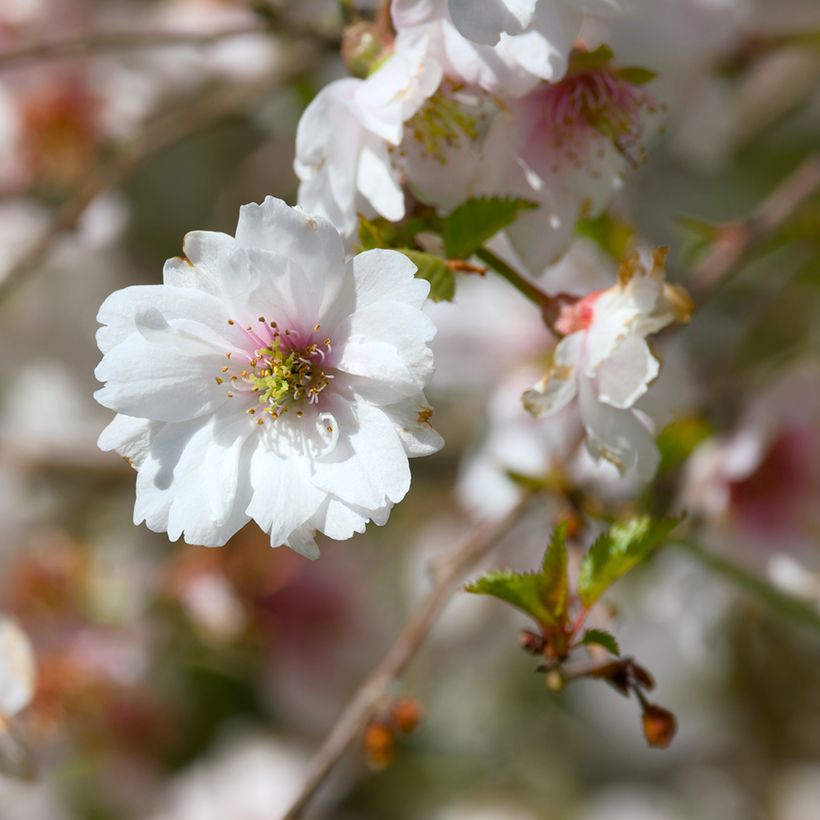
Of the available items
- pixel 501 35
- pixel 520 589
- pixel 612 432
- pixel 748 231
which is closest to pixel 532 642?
pixel 520 589

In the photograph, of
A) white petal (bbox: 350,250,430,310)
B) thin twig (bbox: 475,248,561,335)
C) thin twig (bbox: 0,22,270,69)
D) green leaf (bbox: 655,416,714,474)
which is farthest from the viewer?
thin twig (bbox: 0,22,270,69)

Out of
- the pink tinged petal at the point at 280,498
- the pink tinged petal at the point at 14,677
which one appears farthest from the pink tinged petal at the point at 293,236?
the pink tinged petal at the point at 14,677

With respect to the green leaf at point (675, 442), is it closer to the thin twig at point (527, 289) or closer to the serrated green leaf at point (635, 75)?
the thin twig at point (527, 289)

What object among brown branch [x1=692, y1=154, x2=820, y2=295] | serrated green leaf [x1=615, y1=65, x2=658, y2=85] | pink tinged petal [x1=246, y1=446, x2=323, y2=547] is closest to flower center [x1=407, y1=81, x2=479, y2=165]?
serrated green leaf [x1=615, y1=65, x2=658, y2=85]

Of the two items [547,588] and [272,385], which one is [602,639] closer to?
[547,588]

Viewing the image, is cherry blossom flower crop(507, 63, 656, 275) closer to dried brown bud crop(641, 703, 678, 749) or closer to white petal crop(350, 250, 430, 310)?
white petal crop(350, 250, 430, 310)

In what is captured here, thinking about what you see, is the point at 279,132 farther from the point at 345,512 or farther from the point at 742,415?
the point at 345,512

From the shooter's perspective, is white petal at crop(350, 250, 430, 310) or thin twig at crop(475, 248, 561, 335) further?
thin twig at crop(475, 248, 561, 335)

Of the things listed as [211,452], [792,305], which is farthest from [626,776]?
[211,452]
